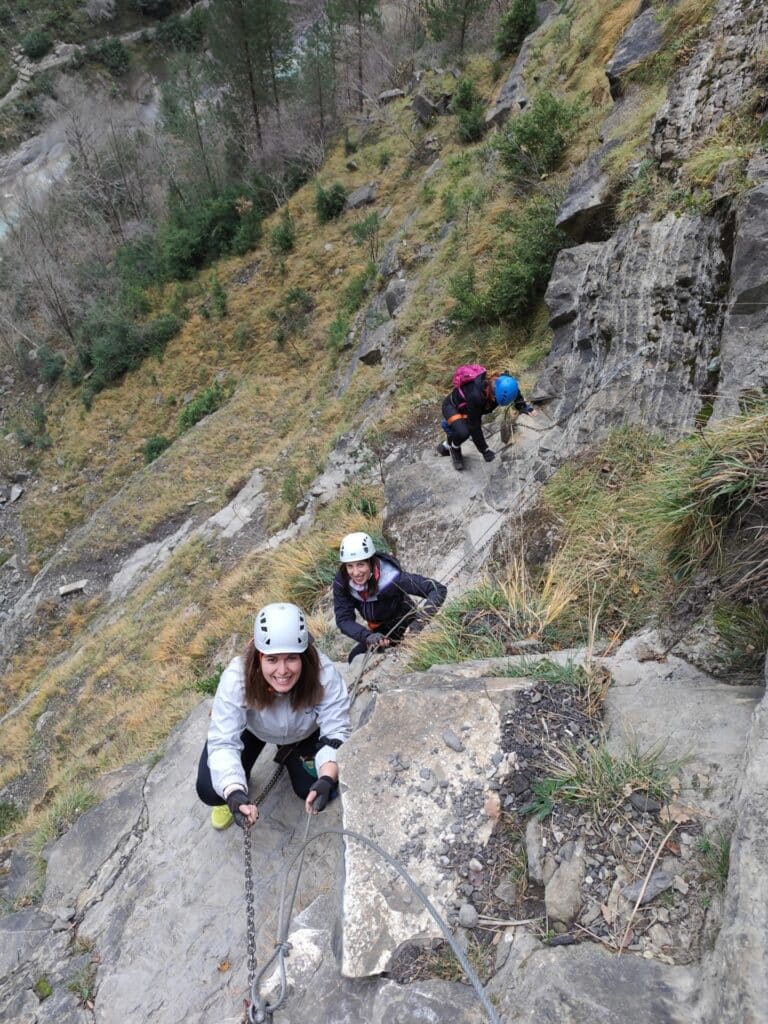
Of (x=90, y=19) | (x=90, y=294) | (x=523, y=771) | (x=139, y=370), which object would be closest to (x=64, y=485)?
(x=139, y=370)

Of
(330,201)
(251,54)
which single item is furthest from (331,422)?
(251,54)

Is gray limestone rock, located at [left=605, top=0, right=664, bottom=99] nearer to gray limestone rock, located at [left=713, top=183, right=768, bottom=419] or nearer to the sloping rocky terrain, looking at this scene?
the sloping rocky terrain

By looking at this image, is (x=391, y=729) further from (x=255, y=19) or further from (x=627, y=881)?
(x=255, y=19)

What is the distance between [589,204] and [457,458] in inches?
147

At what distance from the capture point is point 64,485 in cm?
2072

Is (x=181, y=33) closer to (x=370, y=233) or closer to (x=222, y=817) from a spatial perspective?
(x=370, y=233)

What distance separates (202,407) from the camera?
19.6 metres

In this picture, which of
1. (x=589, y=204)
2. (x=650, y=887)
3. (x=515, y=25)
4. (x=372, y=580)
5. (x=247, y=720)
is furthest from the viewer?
(x=515, y=25)

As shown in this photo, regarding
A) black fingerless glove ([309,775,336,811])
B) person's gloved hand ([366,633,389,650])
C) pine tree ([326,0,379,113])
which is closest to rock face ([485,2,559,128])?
pine tree ([326,0,379,113])

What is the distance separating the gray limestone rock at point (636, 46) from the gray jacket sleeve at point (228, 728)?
34.1 ft

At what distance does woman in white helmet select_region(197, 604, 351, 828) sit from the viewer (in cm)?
Answer: 304

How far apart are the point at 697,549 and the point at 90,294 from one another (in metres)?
31.3

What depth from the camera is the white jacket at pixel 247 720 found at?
316 cm

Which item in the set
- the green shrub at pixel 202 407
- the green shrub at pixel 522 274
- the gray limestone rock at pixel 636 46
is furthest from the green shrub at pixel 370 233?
the gray limestone rock at pixel 636 46
